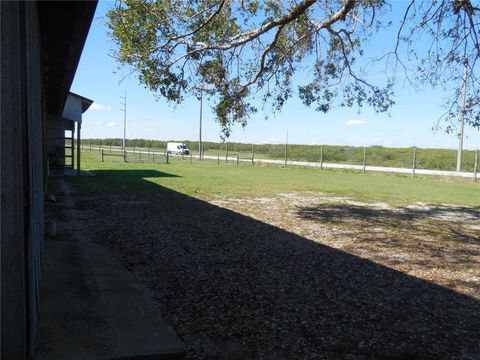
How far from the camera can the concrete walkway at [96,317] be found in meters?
3.55

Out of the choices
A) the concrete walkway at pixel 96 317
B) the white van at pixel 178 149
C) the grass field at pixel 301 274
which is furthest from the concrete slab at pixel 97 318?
the white van at pixel 178 149

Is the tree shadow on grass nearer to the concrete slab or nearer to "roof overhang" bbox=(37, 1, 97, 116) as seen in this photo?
the concrete slab

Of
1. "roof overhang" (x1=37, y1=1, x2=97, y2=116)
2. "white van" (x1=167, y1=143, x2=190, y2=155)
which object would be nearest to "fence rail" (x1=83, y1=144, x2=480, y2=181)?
"white van" (x1=167, y1=143, x2=190, y2=155)

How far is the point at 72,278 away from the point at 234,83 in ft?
28.7

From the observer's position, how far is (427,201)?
54.2 feet

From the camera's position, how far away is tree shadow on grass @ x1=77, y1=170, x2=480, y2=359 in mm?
4023

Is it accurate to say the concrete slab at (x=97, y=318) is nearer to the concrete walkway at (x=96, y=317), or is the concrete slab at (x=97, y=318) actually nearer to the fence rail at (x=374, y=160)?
the concrete walkway at (x=96, y=317)

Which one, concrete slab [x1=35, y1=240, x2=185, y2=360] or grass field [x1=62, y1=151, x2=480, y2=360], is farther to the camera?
grass field [x1=62, y1=151, x2=480, y2=360]

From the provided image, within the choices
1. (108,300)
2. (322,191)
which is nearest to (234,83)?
(322,191)

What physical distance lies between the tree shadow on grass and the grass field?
0.02m

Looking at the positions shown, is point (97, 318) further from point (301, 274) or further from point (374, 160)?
point (374, 160)

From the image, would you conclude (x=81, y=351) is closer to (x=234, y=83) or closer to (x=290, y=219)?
(x=290, y=219)

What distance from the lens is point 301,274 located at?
6242 millimetres

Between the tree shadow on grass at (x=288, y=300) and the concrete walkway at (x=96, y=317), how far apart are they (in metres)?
0.25
